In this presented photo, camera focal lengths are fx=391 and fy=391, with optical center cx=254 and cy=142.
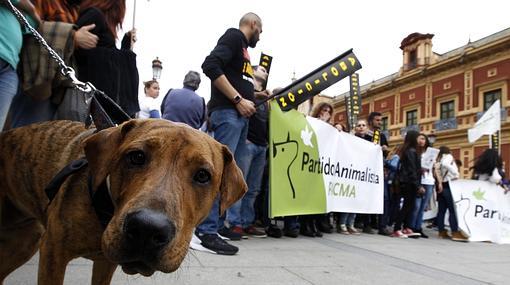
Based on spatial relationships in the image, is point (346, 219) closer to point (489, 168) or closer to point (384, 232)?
point (384, 232)

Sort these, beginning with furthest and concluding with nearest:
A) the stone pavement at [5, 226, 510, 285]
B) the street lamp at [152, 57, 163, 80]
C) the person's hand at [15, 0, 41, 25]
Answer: the street lamp at [152, 57, 163, 80] < the stone pavement at [5, 226, 510, 285] < the person's hand at [15, 0, 41, 25]

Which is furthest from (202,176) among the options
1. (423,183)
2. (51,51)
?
(423,183)

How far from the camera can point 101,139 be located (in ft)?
5.32

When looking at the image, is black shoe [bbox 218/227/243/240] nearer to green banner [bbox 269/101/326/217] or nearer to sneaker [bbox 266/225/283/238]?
green banner [bbox 269/101/326/217]

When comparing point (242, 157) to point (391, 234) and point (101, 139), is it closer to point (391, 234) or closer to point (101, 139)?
point (101, 139)

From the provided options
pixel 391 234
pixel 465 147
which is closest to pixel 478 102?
pixel 465 147

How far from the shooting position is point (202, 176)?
5.32 ft

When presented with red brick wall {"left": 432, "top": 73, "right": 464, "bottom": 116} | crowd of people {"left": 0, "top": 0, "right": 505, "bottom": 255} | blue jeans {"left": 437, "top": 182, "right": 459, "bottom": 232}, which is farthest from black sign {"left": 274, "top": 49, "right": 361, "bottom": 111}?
red brick wall {"left": 432, "top": 73, "right": 464, "bottom": 116}

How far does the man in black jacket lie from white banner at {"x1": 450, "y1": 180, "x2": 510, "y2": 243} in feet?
17.4

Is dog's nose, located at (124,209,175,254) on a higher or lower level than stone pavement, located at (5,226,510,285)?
higher

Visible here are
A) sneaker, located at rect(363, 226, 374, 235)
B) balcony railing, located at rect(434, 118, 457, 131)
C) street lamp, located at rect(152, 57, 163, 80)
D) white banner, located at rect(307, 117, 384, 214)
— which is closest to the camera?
white banner, located at rect(307, 117, 384, 214)

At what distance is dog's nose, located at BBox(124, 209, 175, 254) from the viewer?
4.04 feet

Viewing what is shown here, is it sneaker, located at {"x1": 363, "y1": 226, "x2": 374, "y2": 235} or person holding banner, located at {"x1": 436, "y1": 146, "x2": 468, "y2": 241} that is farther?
person holding banner, located at {"x1": 436, "y1": 146, "x2": 468, "y2": 241}

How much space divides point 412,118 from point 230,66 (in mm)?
32420
